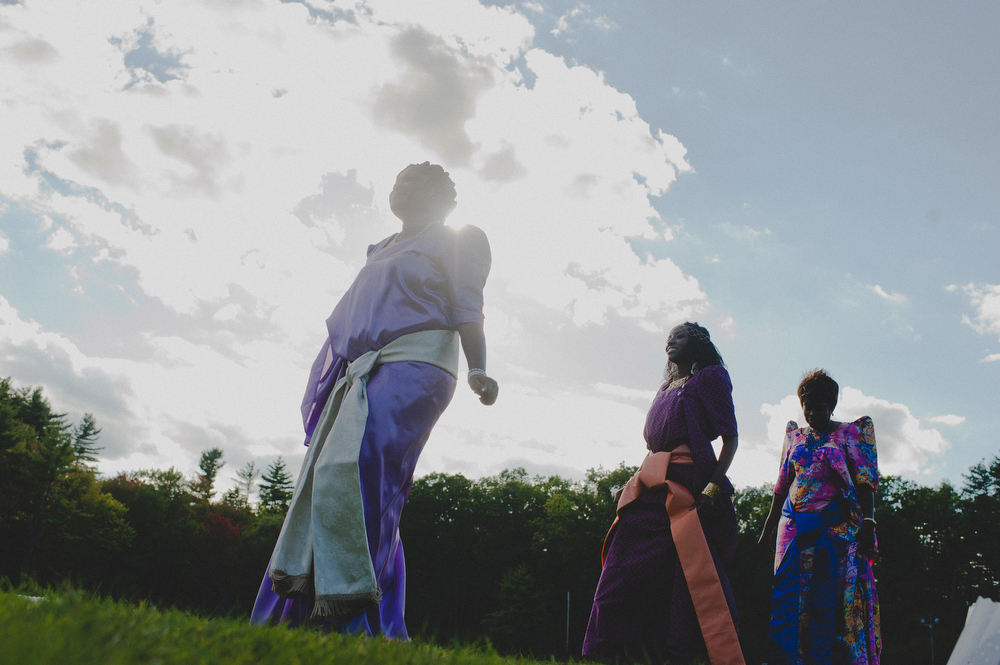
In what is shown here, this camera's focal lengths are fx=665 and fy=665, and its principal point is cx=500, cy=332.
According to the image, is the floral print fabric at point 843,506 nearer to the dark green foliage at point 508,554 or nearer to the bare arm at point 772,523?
the bare arm at point 772,523

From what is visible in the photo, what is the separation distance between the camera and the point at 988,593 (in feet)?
129

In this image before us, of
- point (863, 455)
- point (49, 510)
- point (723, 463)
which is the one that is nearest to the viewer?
point (723, 463)

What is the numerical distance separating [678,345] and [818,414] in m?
1.85

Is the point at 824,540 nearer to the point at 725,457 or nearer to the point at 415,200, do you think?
the point at 725,457

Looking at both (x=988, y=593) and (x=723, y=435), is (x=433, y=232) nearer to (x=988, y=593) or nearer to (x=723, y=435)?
(x=723, y=435)

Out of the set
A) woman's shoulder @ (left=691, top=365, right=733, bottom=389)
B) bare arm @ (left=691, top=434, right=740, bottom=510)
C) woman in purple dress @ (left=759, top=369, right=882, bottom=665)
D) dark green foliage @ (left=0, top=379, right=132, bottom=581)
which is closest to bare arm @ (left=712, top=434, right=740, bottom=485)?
bare arm @ (left=691, top=434, right=740, bottom=510)

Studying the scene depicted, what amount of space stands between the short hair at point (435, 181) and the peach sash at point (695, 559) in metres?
2.14

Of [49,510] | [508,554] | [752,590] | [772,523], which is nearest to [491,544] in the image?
[508,554]

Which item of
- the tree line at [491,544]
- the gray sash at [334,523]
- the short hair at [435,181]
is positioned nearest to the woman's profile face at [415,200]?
the short hair at [435,181]

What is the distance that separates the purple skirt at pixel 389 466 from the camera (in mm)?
3139

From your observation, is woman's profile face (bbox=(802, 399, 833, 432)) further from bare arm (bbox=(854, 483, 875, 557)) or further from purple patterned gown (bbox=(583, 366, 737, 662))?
purple patterned gown (bbox=(583, 366, 737, 662))

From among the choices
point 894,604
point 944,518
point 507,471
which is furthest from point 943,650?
point 507,471

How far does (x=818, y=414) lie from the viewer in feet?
18.8

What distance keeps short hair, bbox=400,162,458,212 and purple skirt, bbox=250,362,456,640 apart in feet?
3.99
